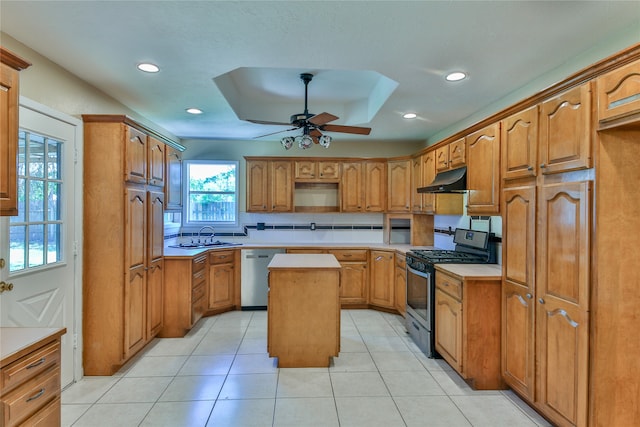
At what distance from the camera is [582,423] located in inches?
69.5

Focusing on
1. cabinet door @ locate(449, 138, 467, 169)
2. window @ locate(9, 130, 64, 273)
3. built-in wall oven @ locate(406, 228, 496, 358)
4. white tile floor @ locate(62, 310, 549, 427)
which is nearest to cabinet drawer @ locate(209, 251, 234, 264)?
white tile floor @ locate(62, 310, 549, 427)

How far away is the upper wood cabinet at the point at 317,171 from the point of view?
495 cm

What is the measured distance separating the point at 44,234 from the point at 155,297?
1336 millimetres

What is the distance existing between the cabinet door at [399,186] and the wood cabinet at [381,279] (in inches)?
29.8

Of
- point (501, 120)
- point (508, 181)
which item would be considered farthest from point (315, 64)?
point (508, 181)

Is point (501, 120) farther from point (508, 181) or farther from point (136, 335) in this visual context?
point (136, 335)

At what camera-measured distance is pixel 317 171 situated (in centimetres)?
496

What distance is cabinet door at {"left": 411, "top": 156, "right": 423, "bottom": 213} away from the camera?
4480 mm

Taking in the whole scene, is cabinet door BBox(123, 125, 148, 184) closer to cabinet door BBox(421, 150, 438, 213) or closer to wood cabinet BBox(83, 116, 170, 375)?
wood cabinet BBox(83, 116, 170, 375)

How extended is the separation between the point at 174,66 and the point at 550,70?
2.86m

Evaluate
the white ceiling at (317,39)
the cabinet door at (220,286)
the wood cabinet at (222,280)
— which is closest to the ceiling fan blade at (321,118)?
the white ceiling at (317,39)

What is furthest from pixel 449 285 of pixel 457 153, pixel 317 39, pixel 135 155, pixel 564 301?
pixel 135 155

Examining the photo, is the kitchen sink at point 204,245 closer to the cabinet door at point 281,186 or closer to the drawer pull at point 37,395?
the cabinet door at point 281,186

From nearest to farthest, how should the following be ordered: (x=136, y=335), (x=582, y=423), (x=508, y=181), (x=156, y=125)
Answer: (x=582, y=423), (x=508, y=181), (x=136, y=335), (x=156, y=125)
